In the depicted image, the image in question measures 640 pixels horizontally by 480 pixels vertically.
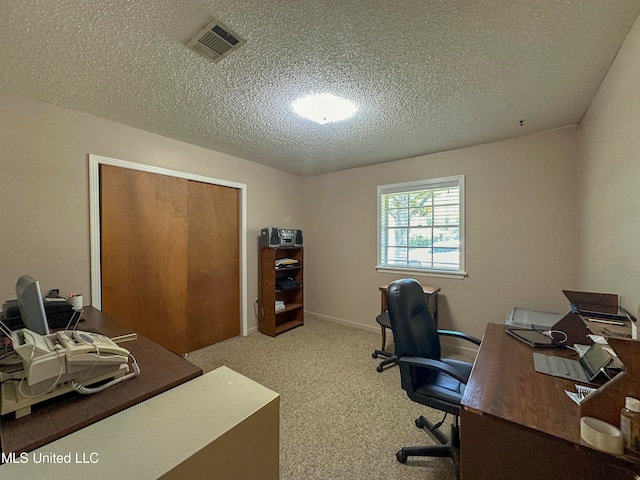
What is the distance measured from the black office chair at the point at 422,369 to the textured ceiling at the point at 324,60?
1428 millimetres

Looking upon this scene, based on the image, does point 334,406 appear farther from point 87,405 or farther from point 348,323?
point 348,323

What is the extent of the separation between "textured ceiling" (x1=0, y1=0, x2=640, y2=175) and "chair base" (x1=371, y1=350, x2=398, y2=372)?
236 centimetres

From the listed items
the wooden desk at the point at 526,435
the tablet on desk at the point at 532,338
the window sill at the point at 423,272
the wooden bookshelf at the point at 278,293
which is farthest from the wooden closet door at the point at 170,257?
the tablet on desk at the point at 532,338

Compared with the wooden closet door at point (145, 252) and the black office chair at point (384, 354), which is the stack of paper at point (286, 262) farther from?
the black office chair at point (384, 354)

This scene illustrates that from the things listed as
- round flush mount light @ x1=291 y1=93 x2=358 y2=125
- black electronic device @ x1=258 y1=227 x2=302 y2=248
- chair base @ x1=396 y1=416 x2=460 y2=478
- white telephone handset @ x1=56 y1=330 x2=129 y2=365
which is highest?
round flush mount light @ x1=291 y1=93 x2=358 y2=125

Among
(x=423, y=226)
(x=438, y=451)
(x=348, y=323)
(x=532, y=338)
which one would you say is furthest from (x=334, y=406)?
(x=423, y=226)

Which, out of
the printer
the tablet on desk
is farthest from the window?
the printer

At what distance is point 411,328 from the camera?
1.60m

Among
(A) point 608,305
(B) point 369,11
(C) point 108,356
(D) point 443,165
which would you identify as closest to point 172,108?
(B) point 369,11

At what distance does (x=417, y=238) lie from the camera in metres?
3.45

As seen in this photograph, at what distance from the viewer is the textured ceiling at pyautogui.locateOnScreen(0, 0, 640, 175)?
1.24 metres

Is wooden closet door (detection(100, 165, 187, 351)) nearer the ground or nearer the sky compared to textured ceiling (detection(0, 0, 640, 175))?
nearer the ground

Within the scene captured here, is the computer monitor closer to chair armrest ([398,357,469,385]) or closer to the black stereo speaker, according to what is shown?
chair armrest ([398,357,469,385])

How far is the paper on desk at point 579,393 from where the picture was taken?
1012mm
